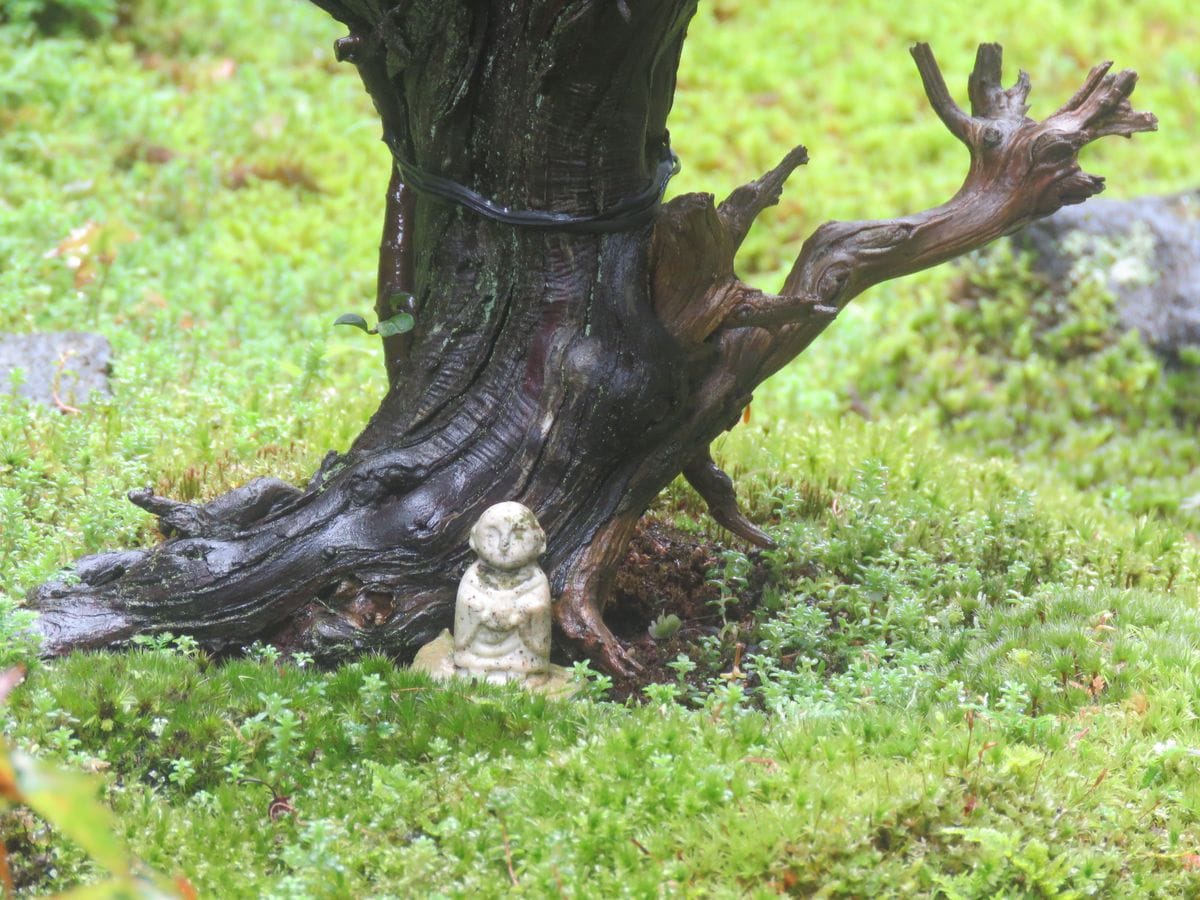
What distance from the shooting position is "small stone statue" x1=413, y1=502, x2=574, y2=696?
4262mm

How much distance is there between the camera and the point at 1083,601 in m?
4.99

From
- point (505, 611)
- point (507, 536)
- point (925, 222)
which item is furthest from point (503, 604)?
point (925, 222)

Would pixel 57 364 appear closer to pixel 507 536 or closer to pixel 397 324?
pixel 397 324

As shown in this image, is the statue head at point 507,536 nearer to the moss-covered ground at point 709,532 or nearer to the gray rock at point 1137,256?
the moss-covered ground at point 709,532

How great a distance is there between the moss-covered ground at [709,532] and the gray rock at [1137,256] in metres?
0.20

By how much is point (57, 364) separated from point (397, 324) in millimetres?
2579

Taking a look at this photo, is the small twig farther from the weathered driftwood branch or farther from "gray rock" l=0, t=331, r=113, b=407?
"gray rock" l=0, t=331, r=113, b=407

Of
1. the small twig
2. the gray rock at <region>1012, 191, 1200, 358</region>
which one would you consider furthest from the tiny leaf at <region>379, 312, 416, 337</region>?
the gray rock at <region>1012, 191, 1200, 358</region>

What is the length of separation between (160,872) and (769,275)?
6.85 meters

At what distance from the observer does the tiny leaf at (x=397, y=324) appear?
4.73 meters

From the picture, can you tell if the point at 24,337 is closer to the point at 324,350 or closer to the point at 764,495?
the point at 324,350

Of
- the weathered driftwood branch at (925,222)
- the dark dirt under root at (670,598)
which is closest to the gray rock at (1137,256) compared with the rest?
the weathered driftwood branch at (925,222)

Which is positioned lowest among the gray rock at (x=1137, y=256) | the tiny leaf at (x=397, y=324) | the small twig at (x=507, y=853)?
the small twig at (x=507, y=853)

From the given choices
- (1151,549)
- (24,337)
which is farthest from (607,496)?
(24,337)
